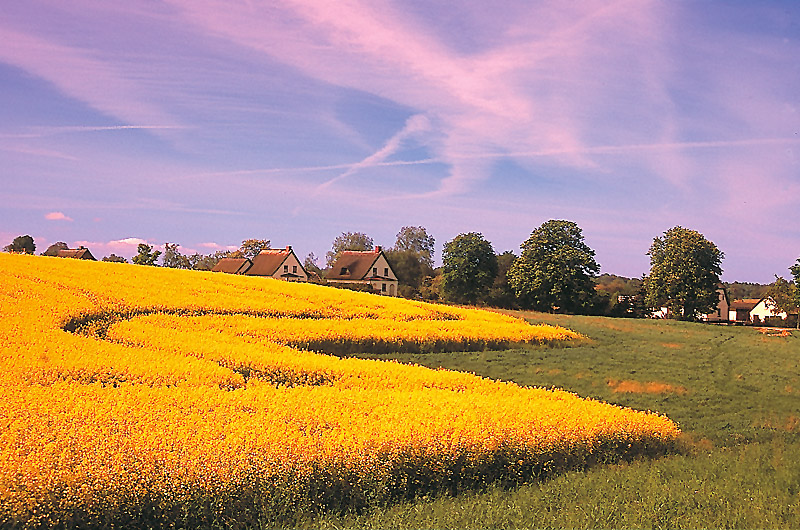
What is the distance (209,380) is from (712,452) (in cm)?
859

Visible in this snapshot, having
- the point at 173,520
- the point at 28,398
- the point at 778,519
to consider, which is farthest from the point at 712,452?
the point at 28,398

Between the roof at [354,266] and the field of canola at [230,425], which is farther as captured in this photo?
the roof at [354,266]

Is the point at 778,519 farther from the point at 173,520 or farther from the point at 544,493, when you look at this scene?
the point at 173,520

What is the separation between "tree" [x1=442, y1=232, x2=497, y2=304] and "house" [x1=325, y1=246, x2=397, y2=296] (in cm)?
585

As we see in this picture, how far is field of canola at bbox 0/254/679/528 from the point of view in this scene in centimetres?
712

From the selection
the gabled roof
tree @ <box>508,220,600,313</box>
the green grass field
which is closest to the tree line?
tree @ <box>508,220,600,313</box>

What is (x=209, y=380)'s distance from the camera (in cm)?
1203

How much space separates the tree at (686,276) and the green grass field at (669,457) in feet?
114

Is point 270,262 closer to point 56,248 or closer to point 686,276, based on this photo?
point 56,248

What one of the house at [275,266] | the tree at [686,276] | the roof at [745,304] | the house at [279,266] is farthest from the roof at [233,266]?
the roof at [745,304]

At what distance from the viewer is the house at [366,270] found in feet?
219

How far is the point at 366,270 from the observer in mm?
66875

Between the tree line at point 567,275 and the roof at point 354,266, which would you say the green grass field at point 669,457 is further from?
the roof at point 354,266

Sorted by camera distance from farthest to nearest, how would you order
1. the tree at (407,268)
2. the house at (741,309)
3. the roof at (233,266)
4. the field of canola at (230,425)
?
1. the house at (741,309)
2. the tree at (407,268)
3. the roof at (233,266)
4. the field of canola at (230,425)
